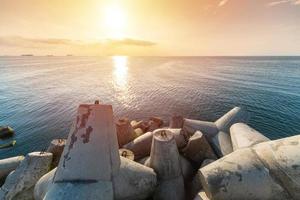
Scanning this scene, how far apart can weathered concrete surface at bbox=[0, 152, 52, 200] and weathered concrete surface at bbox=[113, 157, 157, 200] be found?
3.49m

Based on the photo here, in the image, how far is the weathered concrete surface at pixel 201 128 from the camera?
1002 cm

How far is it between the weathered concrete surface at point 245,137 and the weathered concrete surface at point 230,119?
58.7 inches

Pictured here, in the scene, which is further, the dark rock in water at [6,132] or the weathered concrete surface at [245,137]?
the dark rock in water at [6,132]

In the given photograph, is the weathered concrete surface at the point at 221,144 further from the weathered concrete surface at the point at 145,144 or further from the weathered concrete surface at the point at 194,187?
the weathered concrete surface at the point at 194,187

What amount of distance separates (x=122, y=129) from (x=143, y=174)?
4.21 meters

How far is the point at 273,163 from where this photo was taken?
16.6 feet

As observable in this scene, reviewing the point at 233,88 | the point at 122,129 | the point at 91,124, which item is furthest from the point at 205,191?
the point at 233,88

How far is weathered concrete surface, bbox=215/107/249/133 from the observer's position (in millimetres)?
10492

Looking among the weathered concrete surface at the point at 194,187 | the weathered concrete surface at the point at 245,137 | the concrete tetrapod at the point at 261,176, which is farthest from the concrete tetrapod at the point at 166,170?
the weathered concrete surface at the point at 245,137

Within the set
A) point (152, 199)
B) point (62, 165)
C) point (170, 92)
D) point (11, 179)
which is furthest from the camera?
point (170, 92)

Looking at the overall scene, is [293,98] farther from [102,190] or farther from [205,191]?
[102,190]

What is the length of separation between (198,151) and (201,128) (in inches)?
106

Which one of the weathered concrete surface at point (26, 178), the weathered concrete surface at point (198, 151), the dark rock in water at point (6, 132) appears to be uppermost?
the weathered concrete surface at point (198, 151)

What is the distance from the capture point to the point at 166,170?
6.30 meters
